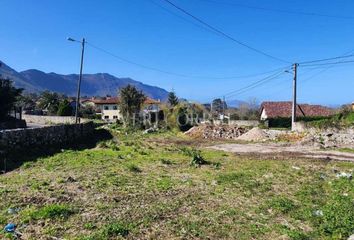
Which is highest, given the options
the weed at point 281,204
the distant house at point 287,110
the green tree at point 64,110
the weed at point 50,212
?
the distant house at point 287,110

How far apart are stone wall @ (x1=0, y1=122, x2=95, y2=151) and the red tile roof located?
35.8 m

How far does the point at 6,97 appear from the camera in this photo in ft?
111

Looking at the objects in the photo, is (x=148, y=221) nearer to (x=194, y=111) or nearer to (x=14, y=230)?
(x=14, y=230)

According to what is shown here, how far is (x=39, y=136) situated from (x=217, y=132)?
1979 cm

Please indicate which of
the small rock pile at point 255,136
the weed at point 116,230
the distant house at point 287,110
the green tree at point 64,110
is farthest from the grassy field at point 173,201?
the green tree at point 64,110

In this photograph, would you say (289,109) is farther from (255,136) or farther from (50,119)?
(50,119)

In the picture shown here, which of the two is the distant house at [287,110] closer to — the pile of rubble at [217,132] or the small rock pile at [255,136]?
the pile of rubble at [217,132]

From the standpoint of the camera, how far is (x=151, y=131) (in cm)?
3859

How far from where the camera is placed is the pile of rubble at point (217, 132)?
3566 cm

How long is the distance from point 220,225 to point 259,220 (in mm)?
1010

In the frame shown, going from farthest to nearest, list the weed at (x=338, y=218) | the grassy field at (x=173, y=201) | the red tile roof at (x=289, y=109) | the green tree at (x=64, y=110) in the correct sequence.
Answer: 1. the green tree at (x=64, y=110)
2. the red tile roof at (x=289, y=109)
3. the weed at (x=338, y=218)
4. the grassy field at (x=173, y=201)

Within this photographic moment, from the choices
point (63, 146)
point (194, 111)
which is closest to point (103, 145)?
point (63, 146)

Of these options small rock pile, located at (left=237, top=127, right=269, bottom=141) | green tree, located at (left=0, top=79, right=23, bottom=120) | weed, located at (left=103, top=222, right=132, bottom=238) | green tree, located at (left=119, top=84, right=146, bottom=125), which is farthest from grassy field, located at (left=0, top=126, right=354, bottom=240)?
green tree, located at (left=119, top=84, right=146, bottom=125)

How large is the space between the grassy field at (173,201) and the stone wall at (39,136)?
2.26 meters
